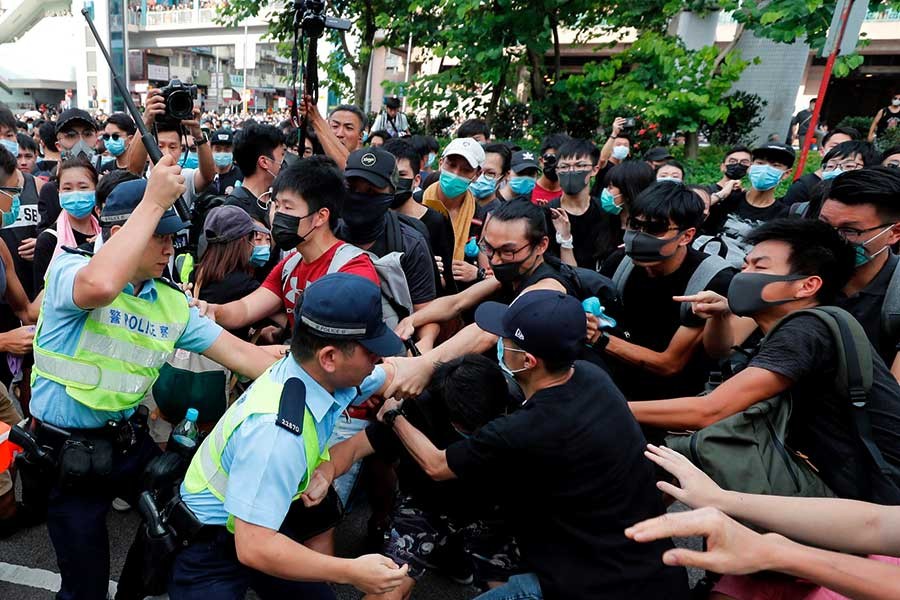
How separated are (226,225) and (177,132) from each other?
1.91 meters

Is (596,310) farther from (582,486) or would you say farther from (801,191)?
(801,191)

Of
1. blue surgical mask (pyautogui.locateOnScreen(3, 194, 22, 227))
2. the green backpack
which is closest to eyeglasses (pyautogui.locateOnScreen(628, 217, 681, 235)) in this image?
the green backpack

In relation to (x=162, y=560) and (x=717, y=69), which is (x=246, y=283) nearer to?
(x=162, y=560)

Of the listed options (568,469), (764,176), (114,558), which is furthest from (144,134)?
(764,176)

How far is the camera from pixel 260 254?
3.37 metres

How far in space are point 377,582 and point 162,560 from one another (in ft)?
2.66

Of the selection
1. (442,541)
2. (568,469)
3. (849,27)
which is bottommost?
(442,541)

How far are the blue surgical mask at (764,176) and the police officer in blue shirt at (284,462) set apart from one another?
161 inches

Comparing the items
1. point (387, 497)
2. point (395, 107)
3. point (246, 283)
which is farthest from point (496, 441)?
point (395, 107)

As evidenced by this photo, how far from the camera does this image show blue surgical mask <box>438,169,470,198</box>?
398 cm

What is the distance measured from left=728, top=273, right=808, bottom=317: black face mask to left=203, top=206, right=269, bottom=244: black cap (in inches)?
96.7

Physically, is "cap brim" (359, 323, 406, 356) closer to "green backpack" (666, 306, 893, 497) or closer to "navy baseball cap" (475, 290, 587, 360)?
"navy baseball cap" (475, 290, 587, 360)

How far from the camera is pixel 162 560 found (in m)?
1.88

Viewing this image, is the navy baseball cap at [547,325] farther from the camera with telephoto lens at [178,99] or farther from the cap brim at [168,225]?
the camera with telephoto lens at [178,99]
